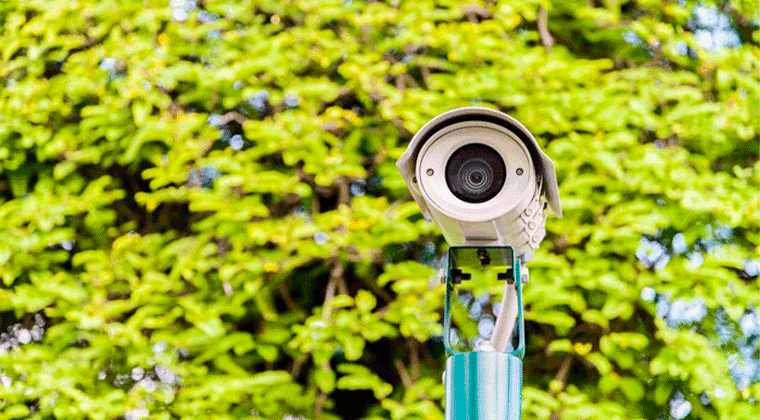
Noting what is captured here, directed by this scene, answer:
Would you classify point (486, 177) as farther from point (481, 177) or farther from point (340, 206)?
point (340, 206)

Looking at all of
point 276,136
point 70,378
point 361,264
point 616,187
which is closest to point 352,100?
point 276,136

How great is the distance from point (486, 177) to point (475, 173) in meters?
0.02

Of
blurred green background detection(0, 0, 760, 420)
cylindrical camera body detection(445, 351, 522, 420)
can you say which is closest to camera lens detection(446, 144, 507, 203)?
cylindrical camera body detection(445, 351, 522, 420)

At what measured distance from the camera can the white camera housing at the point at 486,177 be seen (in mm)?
1411

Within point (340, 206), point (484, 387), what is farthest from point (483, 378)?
point (340, 206)

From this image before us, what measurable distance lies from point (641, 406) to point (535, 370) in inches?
11.1

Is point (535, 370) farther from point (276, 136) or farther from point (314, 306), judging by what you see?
point (276, 136)

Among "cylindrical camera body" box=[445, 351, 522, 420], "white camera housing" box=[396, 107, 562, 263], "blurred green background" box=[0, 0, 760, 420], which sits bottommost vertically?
"blurred green background" box=[0, 0, 760, 420]

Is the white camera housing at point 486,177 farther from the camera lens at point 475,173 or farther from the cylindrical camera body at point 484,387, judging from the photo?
the cylindrical camera body at point 484,387

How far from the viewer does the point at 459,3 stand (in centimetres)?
266

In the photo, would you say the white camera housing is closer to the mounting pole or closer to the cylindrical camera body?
the mounting pole

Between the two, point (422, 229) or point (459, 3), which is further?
point (459, 3)

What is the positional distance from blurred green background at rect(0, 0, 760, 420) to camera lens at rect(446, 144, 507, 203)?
→ 3.18 ft

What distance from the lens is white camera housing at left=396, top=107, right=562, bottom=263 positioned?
1.41 m
